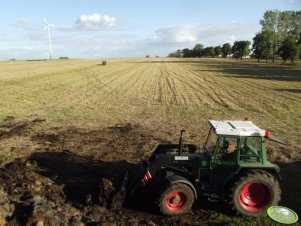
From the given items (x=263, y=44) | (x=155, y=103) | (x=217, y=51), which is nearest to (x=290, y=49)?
(x=263, y=44)

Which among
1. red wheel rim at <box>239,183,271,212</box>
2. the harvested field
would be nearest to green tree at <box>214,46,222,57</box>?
the harvested field

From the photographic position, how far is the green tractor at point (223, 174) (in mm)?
8344

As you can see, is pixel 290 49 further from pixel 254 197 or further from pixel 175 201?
pixel 175 201

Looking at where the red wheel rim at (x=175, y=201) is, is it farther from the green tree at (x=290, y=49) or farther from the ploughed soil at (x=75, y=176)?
the green tree at (x=290, y=49)

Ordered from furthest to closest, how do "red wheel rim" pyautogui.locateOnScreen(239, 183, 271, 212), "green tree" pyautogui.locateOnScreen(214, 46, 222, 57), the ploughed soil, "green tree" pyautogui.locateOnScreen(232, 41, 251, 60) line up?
"green tree" pyautogui.locateOnScreen(214, 46, 222, 57) < "green tree" pyautogui.locateOnScreen(232, 41, 251, 60) < "red wheel rim" pyautogui.locateOnScreen(239, 183, 271, 212) < the ploughed soil

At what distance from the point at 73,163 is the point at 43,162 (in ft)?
3.30

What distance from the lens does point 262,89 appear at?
3061cm

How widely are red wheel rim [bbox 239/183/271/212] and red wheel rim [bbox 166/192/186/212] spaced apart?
1.34 meters

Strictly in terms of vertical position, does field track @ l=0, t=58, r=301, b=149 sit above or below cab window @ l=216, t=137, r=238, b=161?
below

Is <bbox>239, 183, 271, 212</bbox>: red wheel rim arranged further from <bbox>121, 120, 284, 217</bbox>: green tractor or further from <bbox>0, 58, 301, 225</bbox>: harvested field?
<bbox>0, 58, 301, 225</bbox>: harvested field

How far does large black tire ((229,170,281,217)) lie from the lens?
8343 mm

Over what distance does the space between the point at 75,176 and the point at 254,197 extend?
522cm

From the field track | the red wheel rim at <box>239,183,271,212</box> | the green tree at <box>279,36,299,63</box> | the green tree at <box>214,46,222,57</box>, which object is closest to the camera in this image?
the red wheel rim at <box>239,183,271,212</box>

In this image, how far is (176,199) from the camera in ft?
27.5
